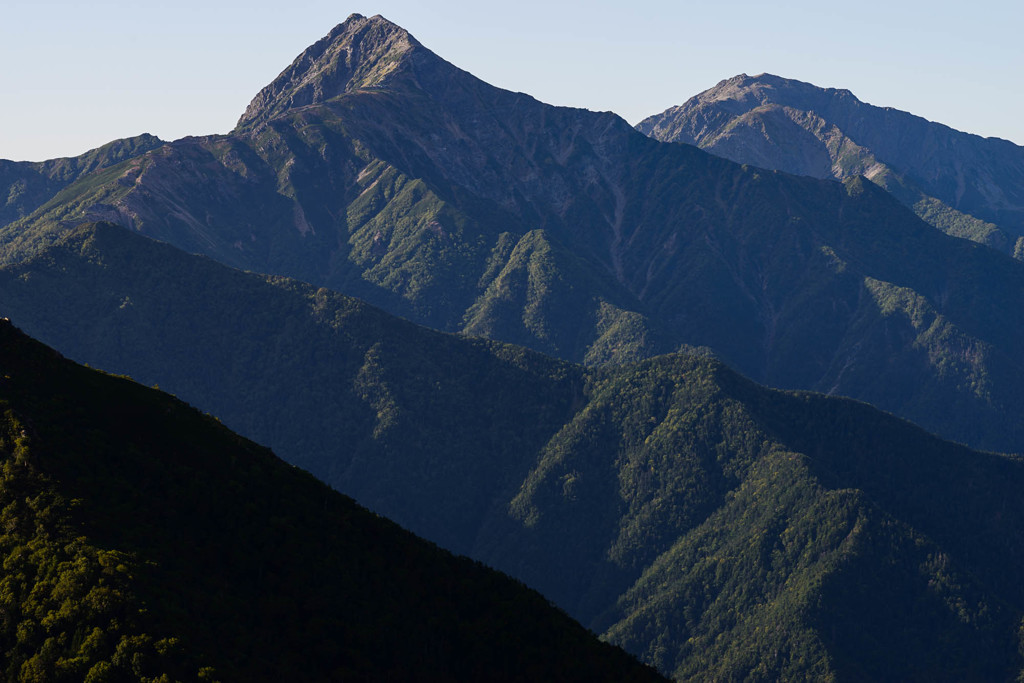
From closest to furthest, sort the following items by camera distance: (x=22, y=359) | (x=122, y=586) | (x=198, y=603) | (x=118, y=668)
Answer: (x=118, y=668) < (x=122, y=586) < (x=198, y=603) < (x=22, y=359)

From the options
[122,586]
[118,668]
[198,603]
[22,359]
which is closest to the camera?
[118,668]

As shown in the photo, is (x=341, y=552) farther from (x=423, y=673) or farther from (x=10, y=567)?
(x=10, y=567)

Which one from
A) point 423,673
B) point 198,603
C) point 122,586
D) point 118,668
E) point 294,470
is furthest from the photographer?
point 294,470

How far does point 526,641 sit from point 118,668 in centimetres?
6748

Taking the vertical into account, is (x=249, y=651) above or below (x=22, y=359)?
below

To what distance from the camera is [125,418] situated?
539 feet

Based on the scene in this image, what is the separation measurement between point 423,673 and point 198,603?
104 ft

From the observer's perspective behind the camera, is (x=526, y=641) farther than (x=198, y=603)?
Yes

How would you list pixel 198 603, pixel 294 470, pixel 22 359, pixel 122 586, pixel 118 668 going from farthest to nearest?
pixel 294 470
pixel 22 359
pixel 198 603
pixel 122 586
pixel 118 668

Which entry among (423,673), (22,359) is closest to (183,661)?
(423,673)

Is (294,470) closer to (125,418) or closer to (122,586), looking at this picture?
(125,418)

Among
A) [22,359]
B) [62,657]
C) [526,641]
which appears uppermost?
Answer: [22,359]

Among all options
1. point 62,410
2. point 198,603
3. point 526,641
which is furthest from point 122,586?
point 526,641

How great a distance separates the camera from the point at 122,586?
422ft
